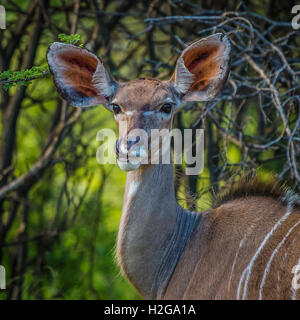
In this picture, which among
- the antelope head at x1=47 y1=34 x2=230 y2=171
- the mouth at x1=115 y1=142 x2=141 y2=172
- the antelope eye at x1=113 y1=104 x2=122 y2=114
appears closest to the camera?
the mouth at x1=115 y1=142 x2=141 y2=172

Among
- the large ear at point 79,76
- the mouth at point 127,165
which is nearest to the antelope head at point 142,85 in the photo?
the large ear at point 79,76

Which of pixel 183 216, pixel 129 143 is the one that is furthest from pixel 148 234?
pixel 129 143

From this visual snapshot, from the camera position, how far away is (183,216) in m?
3.37

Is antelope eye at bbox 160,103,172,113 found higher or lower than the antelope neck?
higher

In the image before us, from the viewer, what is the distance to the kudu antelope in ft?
9.48

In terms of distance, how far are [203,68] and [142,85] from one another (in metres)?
0.45

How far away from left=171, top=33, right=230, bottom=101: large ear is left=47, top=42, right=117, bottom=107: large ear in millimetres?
444

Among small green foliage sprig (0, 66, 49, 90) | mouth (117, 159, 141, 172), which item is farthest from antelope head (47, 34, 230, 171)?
small green foliage sprig (0, 66, 49, 90)

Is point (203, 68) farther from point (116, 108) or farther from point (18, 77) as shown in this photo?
point (18, 77)

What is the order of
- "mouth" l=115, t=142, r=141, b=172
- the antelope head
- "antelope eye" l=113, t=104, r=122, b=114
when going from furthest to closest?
"antelope eye" l=113, t=104, r=122, b=114 < the antelope head < "mouth" l=115, t=142, r=141, b=172

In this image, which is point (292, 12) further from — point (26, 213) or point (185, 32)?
point (26, 213)

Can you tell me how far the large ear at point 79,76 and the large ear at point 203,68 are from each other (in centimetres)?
44

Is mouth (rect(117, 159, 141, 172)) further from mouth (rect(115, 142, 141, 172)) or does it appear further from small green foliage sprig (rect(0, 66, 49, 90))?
small green foliage sprig (rect(0, 66, 49, 90))

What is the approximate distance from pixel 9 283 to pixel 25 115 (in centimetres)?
243
